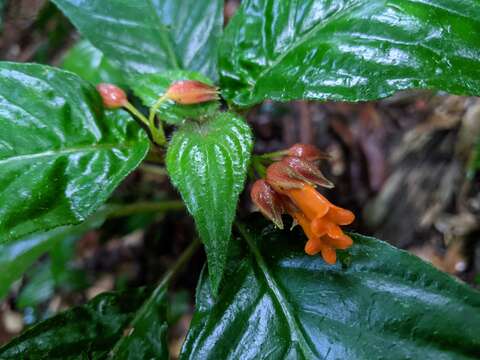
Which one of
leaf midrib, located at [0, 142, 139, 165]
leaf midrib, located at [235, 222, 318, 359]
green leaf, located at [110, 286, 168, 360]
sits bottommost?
green leaf, located at [110, 286, 168, 360]

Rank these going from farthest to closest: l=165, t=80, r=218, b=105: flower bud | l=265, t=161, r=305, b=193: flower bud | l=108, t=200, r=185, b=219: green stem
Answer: l=108, t=200, r=185, b=219: green stem → l=165, t=80, r=218, b=105: flower bud → l=265, t=161, r=305, b=193: flower bud

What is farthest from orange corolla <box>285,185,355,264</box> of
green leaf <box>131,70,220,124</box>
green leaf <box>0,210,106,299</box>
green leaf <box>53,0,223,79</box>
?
green leaf <box>0,210,106,299</box>

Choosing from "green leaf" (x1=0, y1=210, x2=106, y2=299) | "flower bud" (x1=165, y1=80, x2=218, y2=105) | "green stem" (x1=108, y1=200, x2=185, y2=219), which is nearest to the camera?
"flower bud" (x1=165, y1=80, x2=218, y2=105)

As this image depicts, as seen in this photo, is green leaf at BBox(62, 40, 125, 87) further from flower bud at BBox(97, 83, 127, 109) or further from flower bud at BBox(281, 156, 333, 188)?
flower bud at BBox(281, 156, 333, 188)

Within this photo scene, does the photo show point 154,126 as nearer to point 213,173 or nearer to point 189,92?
point 189,92

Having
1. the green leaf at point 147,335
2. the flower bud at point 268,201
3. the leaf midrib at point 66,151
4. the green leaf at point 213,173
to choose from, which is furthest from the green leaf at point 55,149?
the green leaf at point 147,335

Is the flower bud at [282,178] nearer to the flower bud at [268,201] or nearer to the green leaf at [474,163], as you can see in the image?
the flower bud at [268,201]
